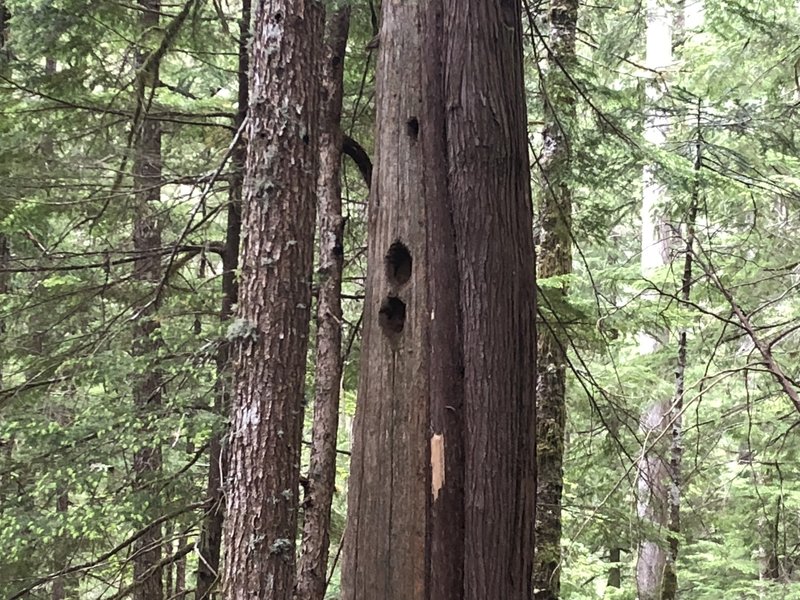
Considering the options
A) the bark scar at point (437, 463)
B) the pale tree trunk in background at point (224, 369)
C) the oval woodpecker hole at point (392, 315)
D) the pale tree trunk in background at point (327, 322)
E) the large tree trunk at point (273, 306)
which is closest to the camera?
the bark scar at point (437, 463)

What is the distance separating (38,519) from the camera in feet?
19.4

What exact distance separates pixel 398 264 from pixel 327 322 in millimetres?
3712

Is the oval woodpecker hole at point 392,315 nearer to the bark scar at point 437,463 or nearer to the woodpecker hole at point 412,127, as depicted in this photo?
the bark scar at point 437,463

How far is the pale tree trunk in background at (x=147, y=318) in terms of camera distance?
579cm

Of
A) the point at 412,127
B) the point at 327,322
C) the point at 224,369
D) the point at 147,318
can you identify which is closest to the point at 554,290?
the point at 327,322

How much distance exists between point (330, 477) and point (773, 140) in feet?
20.0

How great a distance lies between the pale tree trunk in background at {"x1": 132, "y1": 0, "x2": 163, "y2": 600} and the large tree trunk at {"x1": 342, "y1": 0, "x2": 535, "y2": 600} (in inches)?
140

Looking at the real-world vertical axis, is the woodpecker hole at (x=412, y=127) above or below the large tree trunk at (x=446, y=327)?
above

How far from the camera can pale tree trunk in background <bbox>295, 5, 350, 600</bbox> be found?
18.8ft

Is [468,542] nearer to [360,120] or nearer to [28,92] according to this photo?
[360,120]

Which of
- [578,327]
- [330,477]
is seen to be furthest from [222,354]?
[578,327]

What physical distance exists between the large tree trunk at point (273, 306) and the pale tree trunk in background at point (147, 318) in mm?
1071

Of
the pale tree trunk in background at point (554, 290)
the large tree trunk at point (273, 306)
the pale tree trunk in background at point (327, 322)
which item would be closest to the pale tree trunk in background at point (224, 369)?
the pale tree trunk in background at point (327, 322)

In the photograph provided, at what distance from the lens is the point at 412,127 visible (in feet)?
7.71
